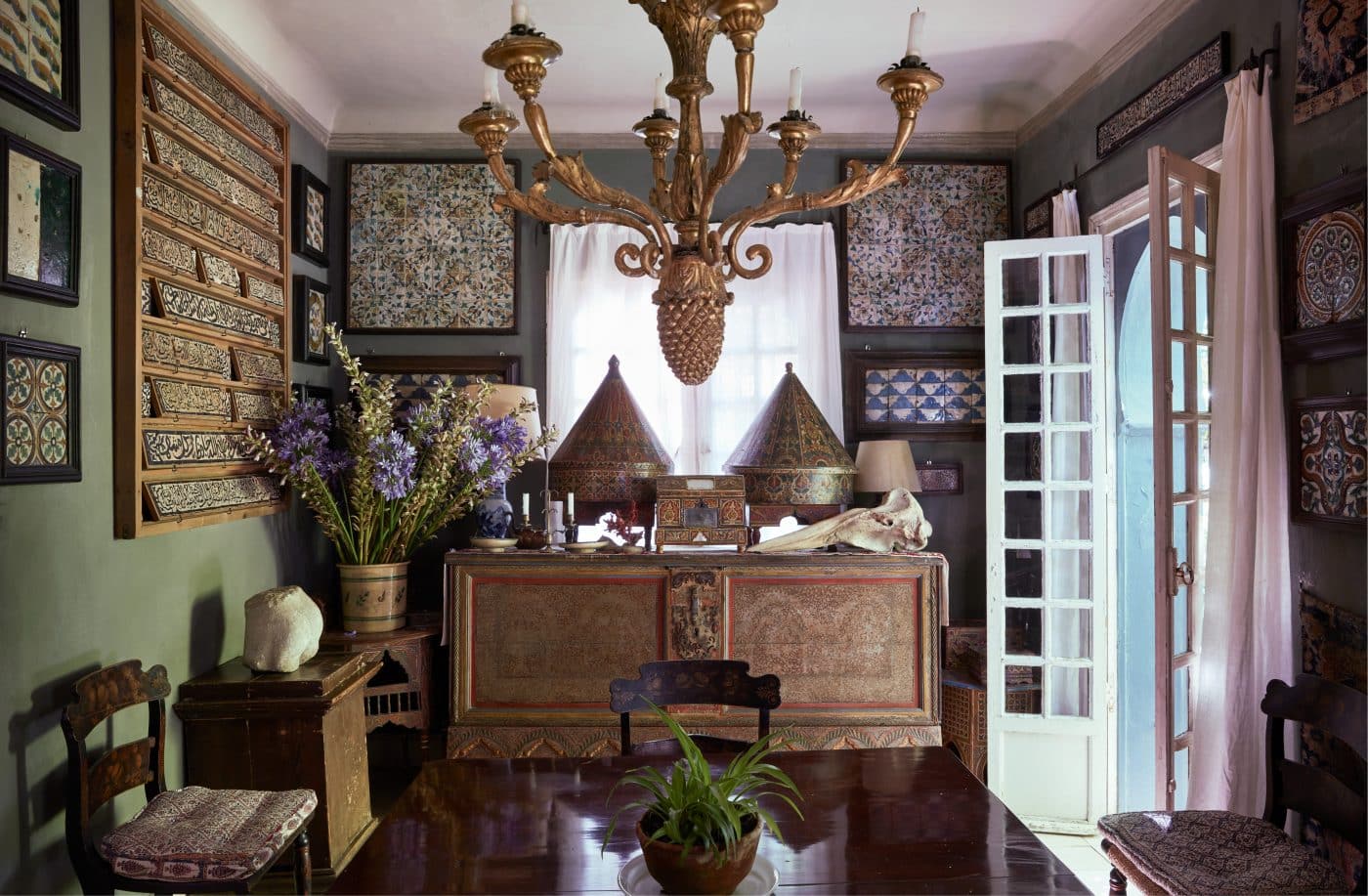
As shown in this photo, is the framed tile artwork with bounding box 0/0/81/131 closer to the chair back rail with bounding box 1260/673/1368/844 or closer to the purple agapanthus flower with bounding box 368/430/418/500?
the purple agapanthus flower with bounding box 368/430/418/500

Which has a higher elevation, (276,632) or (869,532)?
(869,532)

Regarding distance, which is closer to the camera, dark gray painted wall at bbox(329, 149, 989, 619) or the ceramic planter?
the ceramic planter

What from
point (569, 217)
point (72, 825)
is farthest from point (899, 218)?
point (72, 825)

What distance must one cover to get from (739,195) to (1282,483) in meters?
2.97

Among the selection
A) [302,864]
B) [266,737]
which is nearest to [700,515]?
[266,737]

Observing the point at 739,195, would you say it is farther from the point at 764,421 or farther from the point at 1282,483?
the point at 1282,483

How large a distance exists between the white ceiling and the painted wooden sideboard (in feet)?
7.38

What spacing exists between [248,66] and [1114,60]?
3.62 m

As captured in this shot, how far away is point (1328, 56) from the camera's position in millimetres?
2467

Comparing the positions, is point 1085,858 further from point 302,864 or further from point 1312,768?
point 302,864

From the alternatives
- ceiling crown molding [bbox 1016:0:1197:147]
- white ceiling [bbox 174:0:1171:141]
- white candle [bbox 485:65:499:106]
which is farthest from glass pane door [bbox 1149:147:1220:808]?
white candle [bbox 485:65:499:106]

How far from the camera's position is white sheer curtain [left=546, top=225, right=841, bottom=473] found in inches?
185

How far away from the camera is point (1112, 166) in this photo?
152 inches

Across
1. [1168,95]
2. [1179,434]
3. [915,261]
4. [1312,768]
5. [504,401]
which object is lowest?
[1312,768]
